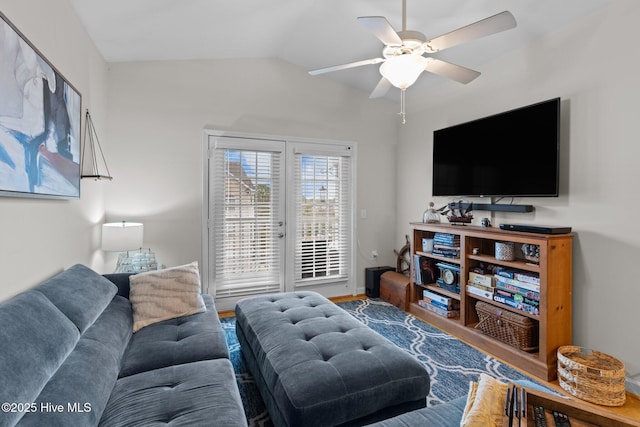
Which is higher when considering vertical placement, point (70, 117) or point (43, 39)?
point (43, 39)

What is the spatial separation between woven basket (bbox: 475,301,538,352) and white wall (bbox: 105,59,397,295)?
262 cm

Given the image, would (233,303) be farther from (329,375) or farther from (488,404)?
(488,404)

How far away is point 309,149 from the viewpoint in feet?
13.1

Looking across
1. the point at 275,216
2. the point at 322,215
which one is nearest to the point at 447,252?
the point at 322,215

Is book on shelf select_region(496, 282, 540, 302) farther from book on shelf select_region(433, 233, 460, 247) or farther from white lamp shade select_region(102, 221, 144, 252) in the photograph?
white lamp shade select_region(102, 221, 144, 252)

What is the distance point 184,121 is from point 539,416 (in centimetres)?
362

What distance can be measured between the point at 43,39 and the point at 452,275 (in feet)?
11.9

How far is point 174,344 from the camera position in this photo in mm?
1811

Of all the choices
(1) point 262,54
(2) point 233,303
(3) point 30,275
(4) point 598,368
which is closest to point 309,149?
(1) point 262,54

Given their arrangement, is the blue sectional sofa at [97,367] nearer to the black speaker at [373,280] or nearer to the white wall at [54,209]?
the white wall at [54,209]

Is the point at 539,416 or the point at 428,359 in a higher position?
the point at 539,416

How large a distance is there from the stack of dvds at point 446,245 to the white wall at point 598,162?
24.0 inches

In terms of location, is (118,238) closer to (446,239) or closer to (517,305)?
(446,239)

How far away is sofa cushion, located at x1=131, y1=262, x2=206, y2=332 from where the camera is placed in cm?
213
